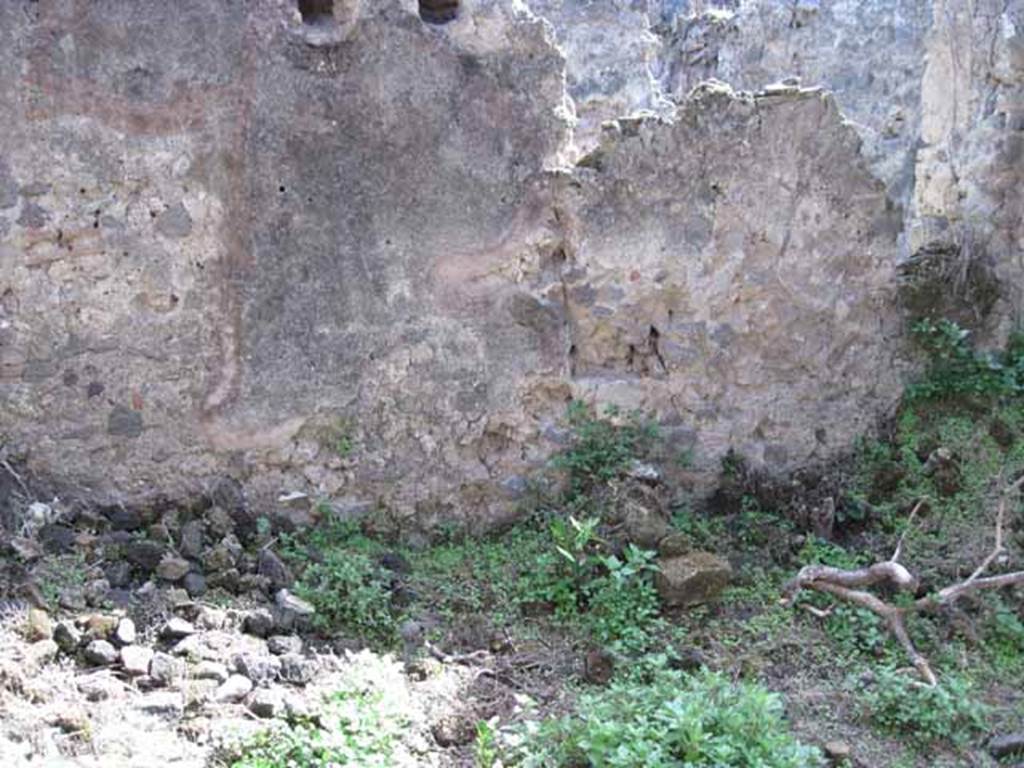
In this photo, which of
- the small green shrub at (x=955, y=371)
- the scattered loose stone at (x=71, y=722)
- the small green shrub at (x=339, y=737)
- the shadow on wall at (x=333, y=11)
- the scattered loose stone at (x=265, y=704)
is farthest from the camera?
the small green shrub at (x=955, y=371)

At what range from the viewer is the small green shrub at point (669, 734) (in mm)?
3047

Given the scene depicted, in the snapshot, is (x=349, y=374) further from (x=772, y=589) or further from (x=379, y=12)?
(x=772, y=589)

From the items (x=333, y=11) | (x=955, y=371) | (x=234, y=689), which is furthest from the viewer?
(x=955, y=371)

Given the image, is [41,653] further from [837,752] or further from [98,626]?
[837,752]

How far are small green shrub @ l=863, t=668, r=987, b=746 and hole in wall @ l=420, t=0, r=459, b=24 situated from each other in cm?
302

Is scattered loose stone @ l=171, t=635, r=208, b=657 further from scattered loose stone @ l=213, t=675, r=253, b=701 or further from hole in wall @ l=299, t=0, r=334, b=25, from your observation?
hole in wall @ l=299, t=0, r=334, b=25

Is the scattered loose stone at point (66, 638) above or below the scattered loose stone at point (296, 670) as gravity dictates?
above

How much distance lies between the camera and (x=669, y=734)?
311 centimetres

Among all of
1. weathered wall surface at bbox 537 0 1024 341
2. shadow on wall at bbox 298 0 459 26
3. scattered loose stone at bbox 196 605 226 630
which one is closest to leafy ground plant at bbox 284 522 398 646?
scattered loose stone at bbox 196 605 226 630

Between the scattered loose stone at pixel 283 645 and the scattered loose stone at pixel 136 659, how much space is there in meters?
0.37

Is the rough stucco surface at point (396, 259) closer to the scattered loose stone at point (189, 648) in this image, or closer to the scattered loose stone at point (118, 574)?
the scattered loose stone at point (118, 574)

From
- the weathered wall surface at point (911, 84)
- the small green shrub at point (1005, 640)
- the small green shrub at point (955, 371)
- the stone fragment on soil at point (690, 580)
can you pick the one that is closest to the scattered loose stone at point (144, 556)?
the stone fragment on soil at point (690, 580)

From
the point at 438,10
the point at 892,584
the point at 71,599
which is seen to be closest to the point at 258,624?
the point at 71,599

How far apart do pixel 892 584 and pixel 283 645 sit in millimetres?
2261
